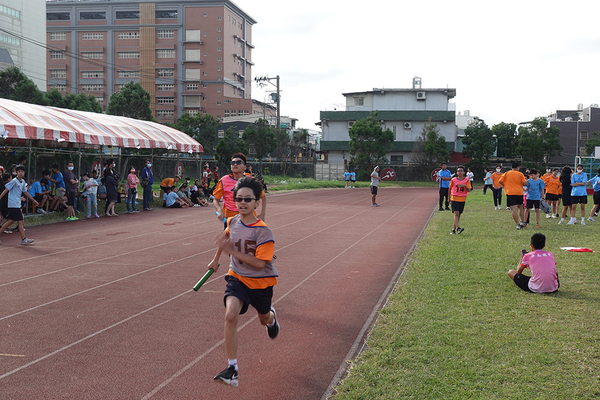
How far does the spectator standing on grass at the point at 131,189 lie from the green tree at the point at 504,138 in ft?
173

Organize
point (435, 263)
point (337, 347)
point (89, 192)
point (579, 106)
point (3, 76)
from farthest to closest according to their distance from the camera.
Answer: point (579, 106) < point (3, 76) < point (89, 192) < point (435, 263) < point (337, 347)

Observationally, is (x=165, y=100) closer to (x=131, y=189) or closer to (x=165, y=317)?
(x=131, y=189)

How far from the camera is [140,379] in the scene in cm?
462

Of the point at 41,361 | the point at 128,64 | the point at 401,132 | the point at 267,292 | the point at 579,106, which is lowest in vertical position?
the point at 41,361

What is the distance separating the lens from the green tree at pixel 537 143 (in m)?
56.4

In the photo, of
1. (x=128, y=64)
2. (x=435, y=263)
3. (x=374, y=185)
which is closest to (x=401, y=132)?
(x=374, y=185)

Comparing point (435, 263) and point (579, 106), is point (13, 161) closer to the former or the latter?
point (435, 263)

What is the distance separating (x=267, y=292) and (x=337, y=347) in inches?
49.6

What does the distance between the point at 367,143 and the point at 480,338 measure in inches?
2043

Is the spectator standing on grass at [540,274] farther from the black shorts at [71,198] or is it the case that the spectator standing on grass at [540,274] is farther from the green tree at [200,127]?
the green tree at [200,127]

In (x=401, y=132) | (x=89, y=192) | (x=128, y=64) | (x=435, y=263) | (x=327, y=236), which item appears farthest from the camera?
(x=128, y=64)

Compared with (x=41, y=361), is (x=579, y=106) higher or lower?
higher

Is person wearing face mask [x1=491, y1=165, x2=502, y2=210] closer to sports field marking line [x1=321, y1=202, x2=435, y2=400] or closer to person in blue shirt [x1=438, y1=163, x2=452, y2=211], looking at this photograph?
person in blue shirt [x1=438, y1=163, x2=452, y2=211]

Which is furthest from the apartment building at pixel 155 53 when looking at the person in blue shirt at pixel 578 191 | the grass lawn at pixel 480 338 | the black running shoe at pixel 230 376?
the black running shoe at pixel 230 376
